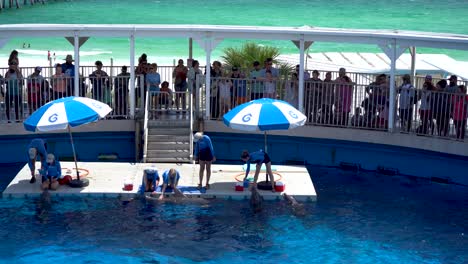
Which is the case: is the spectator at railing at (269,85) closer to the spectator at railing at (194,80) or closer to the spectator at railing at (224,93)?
the spectator at railing at (224,93)

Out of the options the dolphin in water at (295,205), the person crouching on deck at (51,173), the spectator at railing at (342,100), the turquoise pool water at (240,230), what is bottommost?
the turquoise pool water at (240,230)

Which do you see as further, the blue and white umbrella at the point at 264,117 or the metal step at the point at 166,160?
the metal step at the point at 166,160

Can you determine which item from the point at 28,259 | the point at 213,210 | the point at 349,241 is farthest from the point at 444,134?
the point at 28,259

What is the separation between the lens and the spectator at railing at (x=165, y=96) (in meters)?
23.0

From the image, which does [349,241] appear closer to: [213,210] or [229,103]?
[213,210]

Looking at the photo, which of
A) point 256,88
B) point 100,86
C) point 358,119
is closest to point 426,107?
point 358,119

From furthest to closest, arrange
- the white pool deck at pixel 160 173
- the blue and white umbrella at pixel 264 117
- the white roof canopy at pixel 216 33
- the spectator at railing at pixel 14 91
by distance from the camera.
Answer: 1. the spectator at railing at pixel 14 91
2. the white roof canopy at pixel 216 33
3. the white pool deck at pixel 160 173
4. the blue and white umbrella at pixel 264 117

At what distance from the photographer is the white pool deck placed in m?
19.7

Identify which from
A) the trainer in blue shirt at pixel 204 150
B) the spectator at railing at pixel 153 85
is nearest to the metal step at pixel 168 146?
the spectator at railing at pixel 153 85

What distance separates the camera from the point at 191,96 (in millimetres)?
22969

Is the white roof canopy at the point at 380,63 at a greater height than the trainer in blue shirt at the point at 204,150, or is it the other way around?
the white roof canopy at the point at 380,63

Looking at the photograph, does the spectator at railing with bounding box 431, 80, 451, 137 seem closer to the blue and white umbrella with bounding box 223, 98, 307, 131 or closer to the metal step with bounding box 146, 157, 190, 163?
the blue and white umbrella with bounding box 223, 98, 307, 131

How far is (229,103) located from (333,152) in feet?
10.5

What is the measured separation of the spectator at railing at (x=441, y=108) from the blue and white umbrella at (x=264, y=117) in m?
3.93
